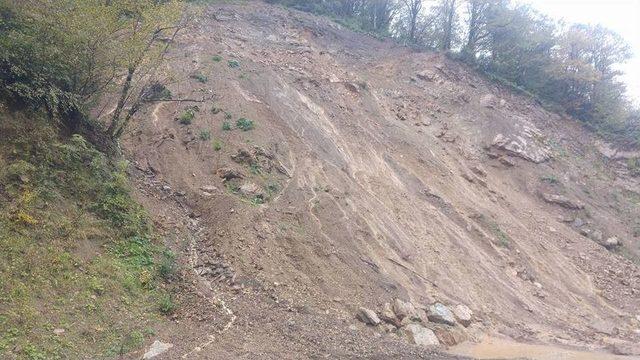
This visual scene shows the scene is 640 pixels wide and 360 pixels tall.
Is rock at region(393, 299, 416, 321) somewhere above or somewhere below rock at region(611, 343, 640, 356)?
above

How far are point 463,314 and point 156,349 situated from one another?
729 centimetres

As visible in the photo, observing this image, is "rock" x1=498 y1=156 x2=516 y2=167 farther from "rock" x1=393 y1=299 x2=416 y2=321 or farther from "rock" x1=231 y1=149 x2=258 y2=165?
"rock" x1=393 y1=299 x2=416 y2=321

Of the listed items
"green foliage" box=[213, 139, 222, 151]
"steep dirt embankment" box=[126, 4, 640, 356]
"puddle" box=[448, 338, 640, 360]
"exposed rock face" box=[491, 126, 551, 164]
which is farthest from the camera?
"exposed rock face" box=[491, 126, 551, 164]

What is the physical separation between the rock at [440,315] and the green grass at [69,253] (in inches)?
237

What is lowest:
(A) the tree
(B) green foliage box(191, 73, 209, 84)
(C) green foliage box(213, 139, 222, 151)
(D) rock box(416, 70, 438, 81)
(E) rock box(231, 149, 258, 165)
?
(E) rock box(231, 149, 258, 165)

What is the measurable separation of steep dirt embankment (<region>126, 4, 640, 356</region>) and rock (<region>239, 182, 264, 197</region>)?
1.6 inches

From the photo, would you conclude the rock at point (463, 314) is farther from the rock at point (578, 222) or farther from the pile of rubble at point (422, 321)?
the rock at point (578, 222)

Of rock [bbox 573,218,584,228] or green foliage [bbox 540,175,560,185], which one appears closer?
rock [bbox 573,218,584,228]

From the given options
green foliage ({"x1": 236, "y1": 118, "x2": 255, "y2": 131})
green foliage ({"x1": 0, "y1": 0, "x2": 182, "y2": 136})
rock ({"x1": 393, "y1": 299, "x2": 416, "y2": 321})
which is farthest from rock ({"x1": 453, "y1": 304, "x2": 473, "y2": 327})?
green foliage ({"x1": 0, "y1": 0, "x2": 182, "y2": 136})

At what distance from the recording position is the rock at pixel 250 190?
539 inches

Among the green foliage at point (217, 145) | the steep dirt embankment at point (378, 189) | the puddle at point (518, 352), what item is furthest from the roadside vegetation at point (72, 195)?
the puddle at point (518, 352)

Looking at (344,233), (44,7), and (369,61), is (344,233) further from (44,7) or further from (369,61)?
(369,61)

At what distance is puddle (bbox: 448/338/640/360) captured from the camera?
10734 millimetres

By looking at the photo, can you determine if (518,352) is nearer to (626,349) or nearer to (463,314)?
(463,314)
